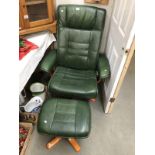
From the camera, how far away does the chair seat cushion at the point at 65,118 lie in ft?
4.55

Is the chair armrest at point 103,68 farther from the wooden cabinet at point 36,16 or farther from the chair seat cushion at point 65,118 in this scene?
the wooden cabinet at point 36,16

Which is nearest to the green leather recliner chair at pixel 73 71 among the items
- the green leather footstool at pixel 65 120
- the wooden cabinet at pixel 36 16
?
the green leather footstool at pixel 65 120

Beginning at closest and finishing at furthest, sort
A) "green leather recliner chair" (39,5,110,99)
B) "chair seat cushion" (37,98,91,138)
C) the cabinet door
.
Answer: "chair seat cushion" (37,98,91,138) → the cabinet door → "green leather recliner chair" (39,5,110,99)

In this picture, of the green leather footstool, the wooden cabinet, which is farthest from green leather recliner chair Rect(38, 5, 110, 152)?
the wooden cabinet

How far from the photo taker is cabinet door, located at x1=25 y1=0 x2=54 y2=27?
1531 mm

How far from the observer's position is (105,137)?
1.72m

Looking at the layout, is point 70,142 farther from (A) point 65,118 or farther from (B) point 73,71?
Result: (B) point 73,71

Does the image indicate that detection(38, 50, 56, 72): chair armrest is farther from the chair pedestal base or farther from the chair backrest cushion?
the chair pedestal base

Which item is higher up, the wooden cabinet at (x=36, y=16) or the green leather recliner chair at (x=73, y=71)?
the wooden cabinet at (x=36, y=16)

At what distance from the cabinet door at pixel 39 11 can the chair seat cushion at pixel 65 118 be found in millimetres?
760

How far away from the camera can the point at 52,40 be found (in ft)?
6.14
